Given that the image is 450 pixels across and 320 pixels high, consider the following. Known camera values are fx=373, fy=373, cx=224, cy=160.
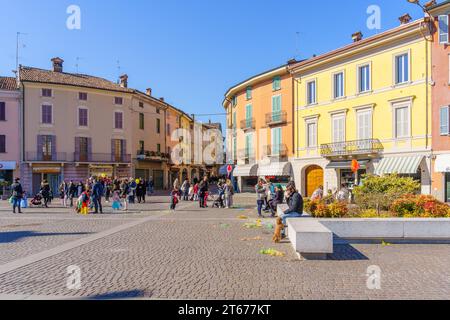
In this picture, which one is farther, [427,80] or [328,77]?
[328,77]

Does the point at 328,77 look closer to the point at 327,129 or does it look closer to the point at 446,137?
the point at 327,129

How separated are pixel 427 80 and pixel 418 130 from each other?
302cm

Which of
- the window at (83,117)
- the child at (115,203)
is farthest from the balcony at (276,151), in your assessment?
the window at (83,117)

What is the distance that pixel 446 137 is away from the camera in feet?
70.7

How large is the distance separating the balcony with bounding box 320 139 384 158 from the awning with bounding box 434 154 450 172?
3845mm

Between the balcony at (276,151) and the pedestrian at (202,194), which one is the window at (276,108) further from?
the pedestrian at (202,194)

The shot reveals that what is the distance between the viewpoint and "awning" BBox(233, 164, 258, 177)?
Result: 3594 centimetres

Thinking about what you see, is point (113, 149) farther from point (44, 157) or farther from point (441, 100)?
point (441, 100)

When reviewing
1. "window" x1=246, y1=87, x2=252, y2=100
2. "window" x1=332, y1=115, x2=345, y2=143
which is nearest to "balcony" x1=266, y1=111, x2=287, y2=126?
"window" x1=246, y1=87, x2=252, y2=100

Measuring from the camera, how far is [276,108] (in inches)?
1331

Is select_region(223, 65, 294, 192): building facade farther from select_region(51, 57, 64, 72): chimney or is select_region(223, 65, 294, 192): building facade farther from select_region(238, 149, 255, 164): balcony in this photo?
select_region(51, 57, 64, 72): chimney

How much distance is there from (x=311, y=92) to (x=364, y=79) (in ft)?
16.3

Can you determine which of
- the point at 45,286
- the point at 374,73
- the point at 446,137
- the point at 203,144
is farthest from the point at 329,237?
the point at 203,144
